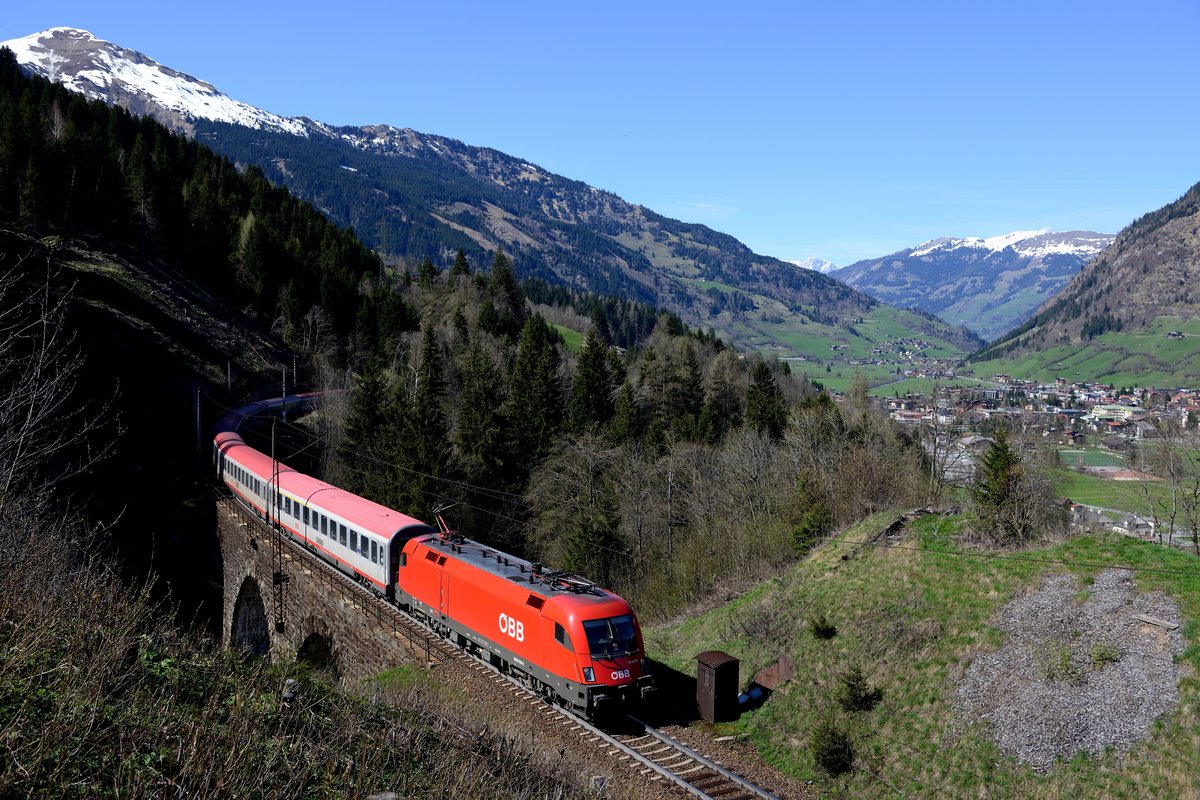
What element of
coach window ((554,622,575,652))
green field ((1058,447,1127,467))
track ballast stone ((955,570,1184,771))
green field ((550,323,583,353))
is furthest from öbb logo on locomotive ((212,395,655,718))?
green field ((550,323,583,353))

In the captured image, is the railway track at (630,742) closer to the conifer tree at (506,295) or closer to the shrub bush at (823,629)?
the shrub bush at (823,629)

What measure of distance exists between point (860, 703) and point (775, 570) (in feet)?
35.2

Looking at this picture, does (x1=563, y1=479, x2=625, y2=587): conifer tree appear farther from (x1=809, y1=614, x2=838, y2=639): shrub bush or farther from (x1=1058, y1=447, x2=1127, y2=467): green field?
(x1=1058, y1=447, x2=1127, y2=467): green field

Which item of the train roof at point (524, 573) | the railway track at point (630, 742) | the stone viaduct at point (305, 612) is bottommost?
the stone viaduct at point (305, 612)

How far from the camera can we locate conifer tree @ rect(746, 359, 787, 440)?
62125mm

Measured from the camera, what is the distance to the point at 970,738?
55.5 ft

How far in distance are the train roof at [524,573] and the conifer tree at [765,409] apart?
3806 cm

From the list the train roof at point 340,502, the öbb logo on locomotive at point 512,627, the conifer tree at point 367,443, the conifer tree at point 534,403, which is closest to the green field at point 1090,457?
the conifer tree at point 534,403

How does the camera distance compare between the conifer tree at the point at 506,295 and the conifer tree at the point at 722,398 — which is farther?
the conifer tree at the point at 506,295

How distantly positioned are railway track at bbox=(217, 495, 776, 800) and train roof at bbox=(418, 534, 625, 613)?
107 inches

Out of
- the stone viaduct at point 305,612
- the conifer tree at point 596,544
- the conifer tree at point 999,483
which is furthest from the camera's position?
the conifer tree at point 596,544

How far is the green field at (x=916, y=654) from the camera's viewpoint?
14883mm

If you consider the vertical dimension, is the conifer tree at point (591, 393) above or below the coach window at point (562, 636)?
above

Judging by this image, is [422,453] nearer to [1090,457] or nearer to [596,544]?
[596,544]
